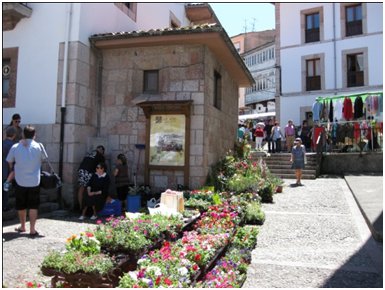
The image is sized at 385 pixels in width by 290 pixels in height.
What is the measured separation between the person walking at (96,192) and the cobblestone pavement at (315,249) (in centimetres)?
327

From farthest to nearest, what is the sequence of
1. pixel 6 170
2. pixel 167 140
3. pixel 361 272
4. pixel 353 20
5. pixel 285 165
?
pixel 353 20, pixel 285 165, pixel 167 140, pixel 6 170, pixel 361 272

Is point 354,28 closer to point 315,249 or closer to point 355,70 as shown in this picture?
point 355,70

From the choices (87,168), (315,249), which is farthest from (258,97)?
(315,249)

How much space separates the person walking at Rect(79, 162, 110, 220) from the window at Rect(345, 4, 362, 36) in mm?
19548

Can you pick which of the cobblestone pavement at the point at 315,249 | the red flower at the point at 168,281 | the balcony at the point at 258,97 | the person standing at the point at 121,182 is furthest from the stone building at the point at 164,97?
the balcony at the point at 258,97

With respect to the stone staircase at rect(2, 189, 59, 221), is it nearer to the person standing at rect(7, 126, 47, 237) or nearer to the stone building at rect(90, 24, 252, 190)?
the person standing at rect(7, 126, 47, 237)

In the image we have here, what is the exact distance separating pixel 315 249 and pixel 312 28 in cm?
2046

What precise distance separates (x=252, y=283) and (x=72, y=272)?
2119 millimetres

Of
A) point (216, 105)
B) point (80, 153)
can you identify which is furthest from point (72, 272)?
point (216, 105)

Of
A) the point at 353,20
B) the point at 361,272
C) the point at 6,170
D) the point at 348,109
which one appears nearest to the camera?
the point at 361,272

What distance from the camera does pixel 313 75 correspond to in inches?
902

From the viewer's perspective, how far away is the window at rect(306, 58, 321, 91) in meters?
22.7

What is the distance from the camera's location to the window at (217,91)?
33.8 ft

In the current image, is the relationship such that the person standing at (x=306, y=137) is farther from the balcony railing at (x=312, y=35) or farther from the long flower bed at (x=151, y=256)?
the long flower bed at (x=151, y=256)
